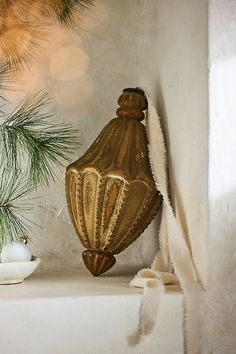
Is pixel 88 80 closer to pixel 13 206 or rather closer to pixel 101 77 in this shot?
pixel 101 77

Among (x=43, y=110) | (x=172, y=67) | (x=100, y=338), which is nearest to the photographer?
(x=100, y=338)

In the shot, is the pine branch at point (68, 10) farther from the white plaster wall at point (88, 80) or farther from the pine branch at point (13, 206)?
the pine branch at point (13, 206)

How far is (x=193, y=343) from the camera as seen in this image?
1259mm

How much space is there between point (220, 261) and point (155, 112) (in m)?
0.40

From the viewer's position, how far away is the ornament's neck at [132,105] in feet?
4.69

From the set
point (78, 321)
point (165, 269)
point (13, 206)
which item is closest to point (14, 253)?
point (13, 206)

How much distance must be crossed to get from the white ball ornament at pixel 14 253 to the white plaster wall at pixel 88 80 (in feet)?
0.61

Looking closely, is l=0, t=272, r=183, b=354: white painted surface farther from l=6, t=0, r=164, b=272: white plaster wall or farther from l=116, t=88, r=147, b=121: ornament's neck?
l=116, t=88, r=147, b=121: ornament's neck

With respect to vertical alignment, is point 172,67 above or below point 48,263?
above

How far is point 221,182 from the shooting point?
49.0 inches

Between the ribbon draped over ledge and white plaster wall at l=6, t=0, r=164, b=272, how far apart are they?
15 centimetres

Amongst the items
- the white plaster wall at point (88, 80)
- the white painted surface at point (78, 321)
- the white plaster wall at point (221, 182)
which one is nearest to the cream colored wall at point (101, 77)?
the white plaster wall at point (88, 80)

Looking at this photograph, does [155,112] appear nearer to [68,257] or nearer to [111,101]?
[111,101]

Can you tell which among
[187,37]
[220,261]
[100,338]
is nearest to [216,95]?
[187,37]
